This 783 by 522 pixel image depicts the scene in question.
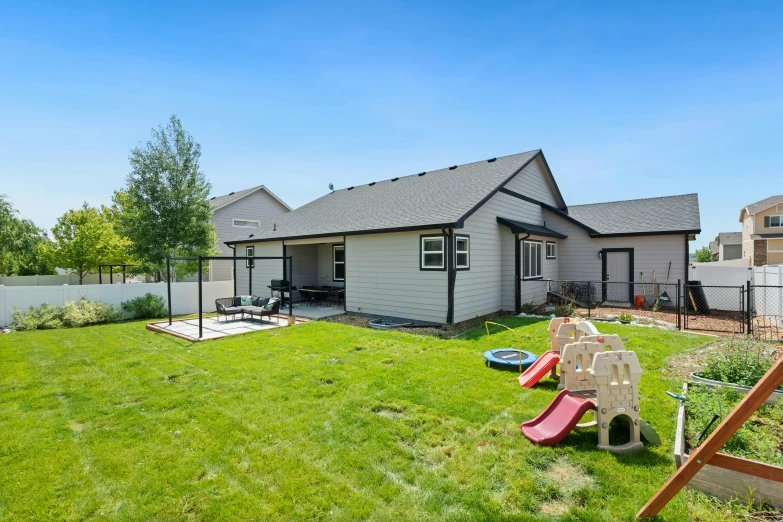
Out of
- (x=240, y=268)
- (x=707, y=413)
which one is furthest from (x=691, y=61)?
(x=240, y=268)

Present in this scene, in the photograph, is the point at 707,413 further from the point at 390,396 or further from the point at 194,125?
the point at 194,125

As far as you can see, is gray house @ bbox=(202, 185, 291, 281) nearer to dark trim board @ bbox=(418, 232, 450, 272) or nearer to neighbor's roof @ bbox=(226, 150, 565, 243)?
neighbor's roof @ bbox=(226, 150, 565, 243)

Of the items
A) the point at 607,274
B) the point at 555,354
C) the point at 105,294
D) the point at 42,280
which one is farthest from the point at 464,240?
the point at 42,280

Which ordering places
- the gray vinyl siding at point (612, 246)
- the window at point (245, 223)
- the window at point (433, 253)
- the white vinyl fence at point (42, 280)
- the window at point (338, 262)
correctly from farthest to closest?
the window at point (245, 223)
the white vinyl fence at point (42, 280)
the window at point (338, 262)
the gray vinyl siding at point (612, 246)
the window at point (433, 253)

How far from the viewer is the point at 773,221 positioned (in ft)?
99.9

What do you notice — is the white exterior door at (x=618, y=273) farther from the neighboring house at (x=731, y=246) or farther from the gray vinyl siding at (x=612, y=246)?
the neighboring house at (x=731, y=246)

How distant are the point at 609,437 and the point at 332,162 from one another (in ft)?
55.9

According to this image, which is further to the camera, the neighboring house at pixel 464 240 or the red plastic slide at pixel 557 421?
the neighboring house at pixel 464 240

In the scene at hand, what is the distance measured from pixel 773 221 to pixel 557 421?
135ft

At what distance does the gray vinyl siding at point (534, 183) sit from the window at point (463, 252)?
3.64m

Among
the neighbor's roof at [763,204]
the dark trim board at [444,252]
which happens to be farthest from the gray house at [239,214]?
the neighbor's roof at [763,204]

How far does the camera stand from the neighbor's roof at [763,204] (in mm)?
30461

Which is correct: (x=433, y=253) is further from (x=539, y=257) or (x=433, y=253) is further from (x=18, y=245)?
(x=18, y=245)

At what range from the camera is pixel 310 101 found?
41.1 ft
